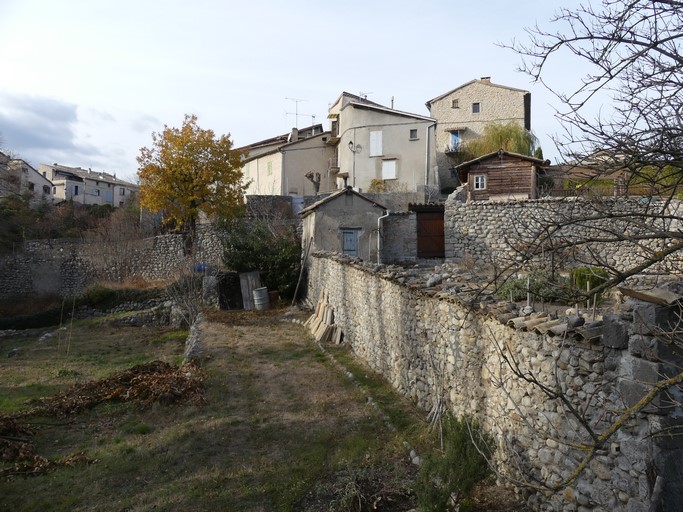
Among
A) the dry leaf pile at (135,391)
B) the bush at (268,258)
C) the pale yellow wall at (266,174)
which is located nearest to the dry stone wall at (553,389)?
the dry leaf pile at (135,391)

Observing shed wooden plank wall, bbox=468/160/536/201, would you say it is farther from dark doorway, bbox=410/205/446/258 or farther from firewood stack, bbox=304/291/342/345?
firewood stack, bbox=304/291/342/345

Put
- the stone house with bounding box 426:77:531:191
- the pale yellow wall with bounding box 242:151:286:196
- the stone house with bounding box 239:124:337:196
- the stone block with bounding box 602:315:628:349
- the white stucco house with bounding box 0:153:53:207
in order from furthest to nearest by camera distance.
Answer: the white stucco house with bounding box 0:153:53:207
the stone house with bounding box 426:77:531:191
the pale yellow wall with bounding box 242:151:286:196
the stone house with bounding box 239:124:337:196
the stone block with bounding box 602:315:628:349

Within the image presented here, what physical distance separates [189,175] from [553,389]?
2284 cm

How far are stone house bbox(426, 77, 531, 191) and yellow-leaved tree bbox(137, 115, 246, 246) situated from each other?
51.3 ft

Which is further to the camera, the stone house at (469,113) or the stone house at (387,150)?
the stone house at (469,113)

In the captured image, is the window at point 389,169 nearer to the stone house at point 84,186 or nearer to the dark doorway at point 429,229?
the dark doorway at point 429,229

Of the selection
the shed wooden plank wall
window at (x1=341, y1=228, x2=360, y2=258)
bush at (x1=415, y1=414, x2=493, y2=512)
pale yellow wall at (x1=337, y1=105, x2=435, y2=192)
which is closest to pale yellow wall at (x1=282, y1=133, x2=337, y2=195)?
pale yellow wall at (x1=337, y1=105, x2=435, y2=192)

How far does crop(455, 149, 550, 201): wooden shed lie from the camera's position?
77.8 feet

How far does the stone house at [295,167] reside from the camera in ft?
109

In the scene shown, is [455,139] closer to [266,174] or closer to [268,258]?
[266,174]

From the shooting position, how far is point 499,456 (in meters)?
5.25

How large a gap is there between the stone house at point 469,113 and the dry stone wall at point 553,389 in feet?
93.2

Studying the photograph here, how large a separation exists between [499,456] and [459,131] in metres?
33.3

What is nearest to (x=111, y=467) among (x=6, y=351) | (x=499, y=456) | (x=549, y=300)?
(x=499, y=456)
